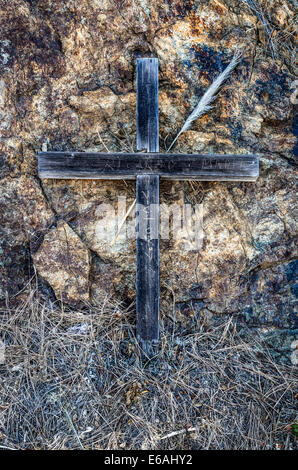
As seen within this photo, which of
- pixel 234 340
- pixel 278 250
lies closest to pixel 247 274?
pixel 278 250

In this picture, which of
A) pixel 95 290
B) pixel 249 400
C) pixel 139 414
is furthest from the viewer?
pixel 95 290

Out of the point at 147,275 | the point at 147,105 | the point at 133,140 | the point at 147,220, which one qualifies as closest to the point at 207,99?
the point at 147,105

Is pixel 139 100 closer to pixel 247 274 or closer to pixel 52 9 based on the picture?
pixel 52 9

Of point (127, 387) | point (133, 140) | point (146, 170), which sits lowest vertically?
point (127, 387)

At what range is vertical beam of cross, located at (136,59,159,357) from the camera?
2.90 m

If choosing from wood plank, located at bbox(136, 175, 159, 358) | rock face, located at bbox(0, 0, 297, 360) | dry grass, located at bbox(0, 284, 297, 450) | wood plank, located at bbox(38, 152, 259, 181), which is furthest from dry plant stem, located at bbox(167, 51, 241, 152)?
dry grass, located at bbox(0, 284, 297, 450)

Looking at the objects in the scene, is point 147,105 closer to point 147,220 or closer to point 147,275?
point 147,220

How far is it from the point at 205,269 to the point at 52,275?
1.30m

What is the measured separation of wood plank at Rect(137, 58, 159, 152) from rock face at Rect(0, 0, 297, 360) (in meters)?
0.31

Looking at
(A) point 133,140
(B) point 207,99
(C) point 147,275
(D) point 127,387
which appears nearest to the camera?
(D) point 127,387

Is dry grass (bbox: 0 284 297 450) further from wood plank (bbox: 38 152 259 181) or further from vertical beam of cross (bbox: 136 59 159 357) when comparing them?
wood plank (bbox: 38 152 259 181)

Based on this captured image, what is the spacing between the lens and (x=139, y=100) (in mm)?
2961

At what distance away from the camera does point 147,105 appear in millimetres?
2953

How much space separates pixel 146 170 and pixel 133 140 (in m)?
0.50
